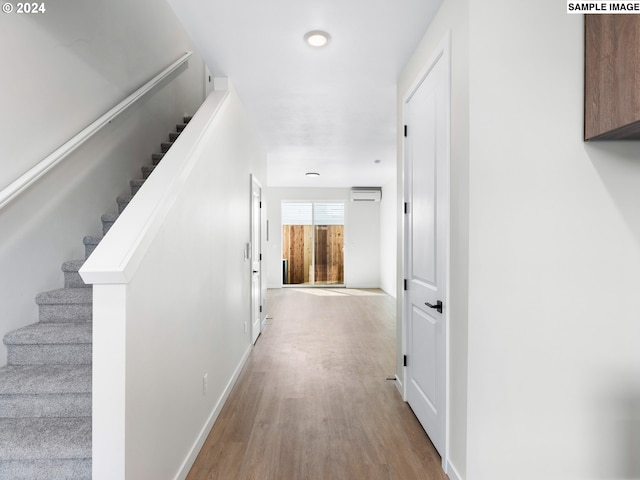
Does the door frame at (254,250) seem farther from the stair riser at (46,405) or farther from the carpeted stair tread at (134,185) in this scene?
the stair riser at (46,405)

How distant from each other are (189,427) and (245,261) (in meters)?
1.90

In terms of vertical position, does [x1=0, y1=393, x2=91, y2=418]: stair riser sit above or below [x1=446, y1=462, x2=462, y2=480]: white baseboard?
above

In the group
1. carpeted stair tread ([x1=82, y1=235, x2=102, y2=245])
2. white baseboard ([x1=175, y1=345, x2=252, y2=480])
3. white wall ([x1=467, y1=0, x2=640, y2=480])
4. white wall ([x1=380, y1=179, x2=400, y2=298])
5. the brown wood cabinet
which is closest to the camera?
the brown wood cabinet

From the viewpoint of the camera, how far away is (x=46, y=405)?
167cm

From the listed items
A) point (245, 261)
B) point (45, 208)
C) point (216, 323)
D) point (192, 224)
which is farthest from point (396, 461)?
point (45, 208)

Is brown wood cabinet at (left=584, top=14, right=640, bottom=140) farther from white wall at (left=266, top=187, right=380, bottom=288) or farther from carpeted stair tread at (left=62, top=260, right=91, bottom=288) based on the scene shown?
white wall at (left=266, top=187, right=380, bottom=288)

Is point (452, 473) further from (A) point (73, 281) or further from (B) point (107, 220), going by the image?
(B) point (107, 220)

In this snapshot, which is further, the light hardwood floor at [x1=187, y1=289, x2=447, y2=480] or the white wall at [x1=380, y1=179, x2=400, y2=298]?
the white wall at [x1=380, y1=179, x2=400, y2=298]

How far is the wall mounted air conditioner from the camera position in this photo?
29.3 ft

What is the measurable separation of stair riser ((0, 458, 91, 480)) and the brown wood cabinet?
8.68ft

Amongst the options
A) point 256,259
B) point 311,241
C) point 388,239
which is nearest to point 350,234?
point 311,241

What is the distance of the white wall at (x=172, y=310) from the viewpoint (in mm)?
1237

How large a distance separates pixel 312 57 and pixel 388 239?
6095 mm

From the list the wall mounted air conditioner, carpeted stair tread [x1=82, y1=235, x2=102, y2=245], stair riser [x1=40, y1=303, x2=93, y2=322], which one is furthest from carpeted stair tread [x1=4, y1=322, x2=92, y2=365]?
the wall mounted air conditioner
